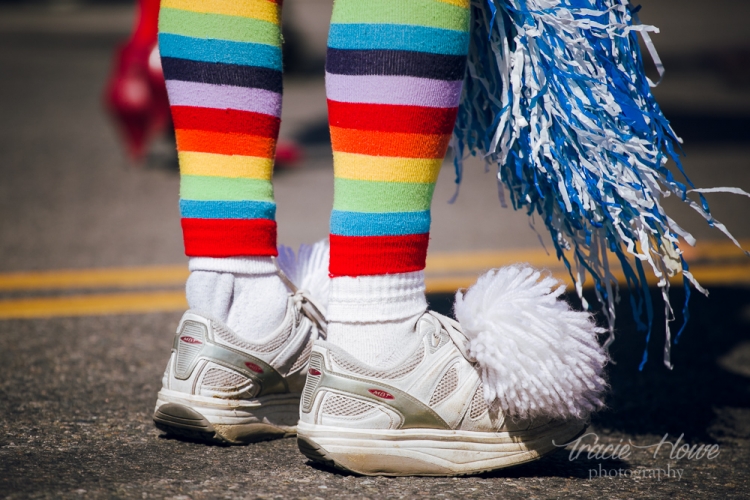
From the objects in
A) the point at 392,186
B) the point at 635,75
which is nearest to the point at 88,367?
the point at 392,186

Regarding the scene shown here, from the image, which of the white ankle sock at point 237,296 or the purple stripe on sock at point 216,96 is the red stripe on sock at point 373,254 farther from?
the purple stripe on sock at point 216,96

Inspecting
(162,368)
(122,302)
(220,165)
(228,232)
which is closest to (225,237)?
(228,232)

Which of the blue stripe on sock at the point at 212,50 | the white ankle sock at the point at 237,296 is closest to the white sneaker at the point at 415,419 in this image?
the white ankle sock at the point at 237,296

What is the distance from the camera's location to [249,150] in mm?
1181

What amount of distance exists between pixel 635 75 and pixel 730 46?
9523mm

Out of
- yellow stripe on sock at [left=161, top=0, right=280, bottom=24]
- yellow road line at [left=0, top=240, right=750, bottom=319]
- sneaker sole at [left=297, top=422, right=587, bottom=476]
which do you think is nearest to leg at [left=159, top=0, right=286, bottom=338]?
A: yellow stripe on sock at [left=161, top=0, right=280, bottom=24]

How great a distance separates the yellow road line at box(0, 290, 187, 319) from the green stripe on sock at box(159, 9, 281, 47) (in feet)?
3.24

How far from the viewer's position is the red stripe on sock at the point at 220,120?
3.81 feet

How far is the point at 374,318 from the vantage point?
3.48 ft

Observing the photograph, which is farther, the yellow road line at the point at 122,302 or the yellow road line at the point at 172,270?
the yellow road line at the point at 172,270

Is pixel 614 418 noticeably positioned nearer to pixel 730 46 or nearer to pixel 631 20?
pixel 631 20

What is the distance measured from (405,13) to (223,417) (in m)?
0.62

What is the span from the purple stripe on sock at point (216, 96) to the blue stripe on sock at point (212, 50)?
0.04 meters

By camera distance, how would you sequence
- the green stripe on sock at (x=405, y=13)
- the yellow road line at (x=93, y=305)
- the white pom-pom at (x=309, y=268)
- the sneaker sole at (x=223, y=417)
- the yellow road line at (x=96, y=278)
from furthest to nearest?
the yellow road line at (x=96, y=278), the yellow road line at (x=93, y=305), the white pom-pom at (x=309, y=268), the sneaker sole at (x=223, y=417), the green stripe on sock at (x=405, y=13)
